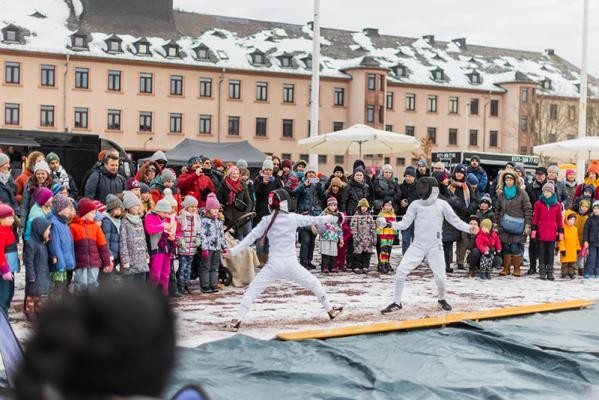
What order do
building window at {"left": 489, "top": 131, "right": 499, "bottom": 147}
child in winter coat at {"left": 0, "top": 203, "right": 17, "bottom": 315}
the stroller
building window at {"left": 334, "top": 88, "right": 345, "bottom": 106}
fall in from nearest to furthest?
child in winter coat at {"left": 0, "top": 203, "right": 17, "bottom": 315}, the stroller, building window at {"left": 334, "top": 88, "right": 345, "bottom": 106}, building window at {"left": 489, "top": 131, "right": 499, "bottom": 147}

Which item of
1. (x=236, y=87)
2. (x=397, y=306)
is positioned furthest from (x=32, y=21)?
(x=397, y=306)

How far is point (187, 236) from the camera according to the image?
37.4 ft

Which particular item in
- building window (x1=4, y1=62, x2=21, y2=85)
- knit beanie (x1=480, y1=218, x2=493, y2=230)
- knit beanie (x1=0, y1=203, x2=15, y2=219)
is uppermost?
building window (x1=4, y1=62, x2=21, y2=85)

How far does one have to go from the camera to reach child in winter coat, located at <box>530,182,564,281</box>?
14.8 m

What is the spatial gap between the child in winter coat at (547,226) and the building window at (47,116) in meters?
47.0

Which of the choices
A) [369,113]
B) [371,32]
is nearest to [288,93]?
[369,113]

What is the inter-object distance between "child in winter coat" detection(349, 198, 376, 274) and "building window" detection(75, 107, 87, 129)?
45.4 meters

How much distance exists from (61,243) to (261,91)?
55.2m

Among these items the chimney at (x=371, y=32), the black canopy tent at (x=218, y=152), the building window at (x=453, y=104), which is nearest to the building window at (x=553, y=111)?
the building window at (x=453, y=104)

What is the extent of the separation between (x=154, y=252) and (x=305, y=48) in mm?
57371

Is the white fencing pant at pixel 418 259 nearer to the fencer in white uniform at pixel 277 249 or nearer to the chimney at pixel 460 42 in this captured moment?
the fencer in white uniform at pixel 277 249

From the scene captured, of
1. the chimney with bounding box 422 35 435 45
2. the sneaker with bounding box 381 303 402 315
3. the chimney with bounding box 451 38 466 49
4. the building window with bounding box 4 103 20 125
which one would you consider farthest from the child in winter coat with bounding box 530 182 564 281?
the chimney with bounding box 451 38 466 49

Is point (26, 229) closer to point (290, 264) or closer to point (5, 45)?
point (290, 264)

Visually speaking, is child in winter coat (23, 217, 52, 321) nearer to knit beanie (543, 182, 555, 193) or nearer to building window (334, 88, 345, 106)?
knit beanie (543, 182, 555, 193)
